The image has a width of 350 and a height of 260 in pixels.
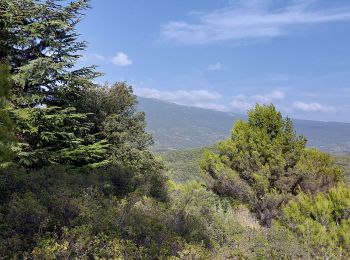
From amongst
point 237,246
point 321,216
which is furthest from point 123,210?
point 321,216

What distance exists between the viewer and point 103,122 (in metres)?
20.9

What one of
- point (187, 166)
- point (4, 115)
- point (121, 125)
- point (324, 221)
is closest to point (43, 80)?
point (121, 125)

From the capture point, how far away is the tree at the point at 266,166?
75.0 feet

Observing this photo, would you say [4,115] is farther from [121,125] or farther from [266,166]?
[266,166]

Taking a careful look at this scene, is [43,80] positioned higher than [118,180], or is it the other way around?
[43,80]

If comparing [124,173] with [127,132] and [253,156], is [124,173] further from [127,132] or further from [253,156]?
[253,156]

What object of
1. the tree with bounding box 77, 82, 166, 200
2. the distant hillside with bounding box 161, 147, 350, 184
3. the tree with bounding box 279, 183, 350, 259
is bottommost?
the distant hillside with bounding box 161, 147, 350, 184

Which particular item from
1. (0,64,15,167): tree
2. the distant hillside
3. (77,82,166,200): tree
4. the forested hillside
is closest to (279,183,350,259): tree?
the forested hillside

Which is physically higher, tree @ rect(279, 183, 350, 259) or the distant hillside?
tree @ rect(279, 183, 350, 259)

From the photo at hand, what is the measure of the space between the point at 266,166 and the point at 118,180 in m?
12.3

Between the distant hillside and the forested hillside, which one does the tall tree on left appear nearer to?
the forested hillside

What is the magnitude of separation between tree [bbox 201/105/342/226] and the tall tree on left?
10.00 metres

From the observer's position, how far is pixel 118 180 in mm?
13719

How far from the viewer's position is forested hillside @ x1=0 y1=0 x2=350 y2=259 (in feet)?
22.8
